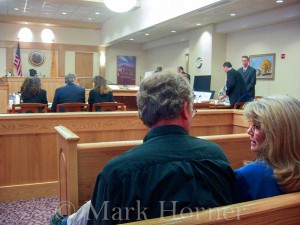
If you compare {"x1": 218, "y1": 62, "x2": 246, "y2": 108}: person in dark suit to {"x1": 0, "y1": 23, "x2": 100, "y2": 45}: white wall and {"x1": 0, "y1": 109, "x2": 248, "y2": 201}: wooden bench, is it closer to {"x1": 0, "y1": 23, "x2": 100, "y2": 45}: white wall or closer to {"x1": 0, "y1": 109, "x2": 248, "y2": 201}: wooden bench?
{"x1": 0, "y1": 109, "x2": 248, "y2": 201}: wooden bench

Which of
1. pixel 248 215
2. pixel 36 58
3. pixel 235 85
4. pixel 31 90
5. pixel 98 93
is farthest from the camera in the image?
pixel 36 58

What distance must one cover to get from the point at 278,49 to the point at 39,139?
6084 mm

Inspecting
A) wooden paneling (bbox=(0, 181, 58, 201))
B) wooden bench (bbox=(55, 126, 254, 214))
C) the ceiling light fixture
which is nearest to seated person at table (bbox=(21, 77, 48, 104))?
wooden paneling (bbox=(0, 181, 58, 201))

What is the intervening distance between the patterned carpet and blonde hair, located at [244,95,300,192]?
78.4 inches

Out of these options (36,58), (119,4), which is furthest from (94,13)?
(119,4)

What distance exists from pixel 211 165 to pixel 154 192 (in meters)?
0.22

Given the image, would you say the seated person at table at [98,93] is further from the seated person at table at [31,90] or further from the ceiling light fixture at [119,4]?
the ceiling light fixture at [119,4]

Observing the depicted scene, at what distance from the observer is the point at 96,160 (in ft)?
5.59

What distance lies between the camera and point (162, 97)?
1070mm

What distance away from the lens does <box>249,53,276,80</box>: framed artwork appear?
7.50 metres

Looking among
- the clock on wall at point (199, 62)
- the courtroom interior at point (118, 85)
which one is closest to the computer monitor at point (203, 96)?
the courtroom interior at point (118, 85)

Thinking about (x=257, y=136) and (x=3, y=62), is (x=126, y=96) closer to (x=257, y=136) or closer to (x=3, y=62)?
(x=257, y=136)

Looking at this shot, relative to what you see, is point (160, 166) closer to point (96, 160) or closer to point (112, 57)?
point (96, 160)

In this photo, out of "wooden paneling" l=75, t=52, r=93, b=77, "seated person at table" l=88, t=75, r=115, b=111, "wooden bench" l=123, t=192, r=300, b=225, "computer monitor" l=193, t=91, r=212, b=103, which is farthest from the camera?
"wooden paneling" l=75, t=52, r=93, b=77
